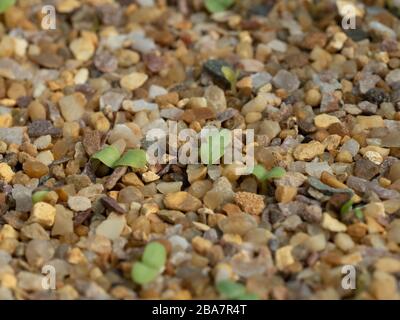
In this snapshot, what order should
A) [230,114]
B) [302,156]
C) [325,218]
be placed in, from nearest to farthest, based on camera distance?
1. [325,218]
2. [302,156]
3. [230,114]

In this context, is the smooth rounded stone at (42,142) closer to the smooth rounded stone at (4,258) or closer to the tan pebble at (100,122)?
the tan pebble at (100,122)

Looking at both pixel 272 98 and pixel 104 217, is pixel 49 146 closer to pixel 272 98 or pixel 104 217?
pixel 104 217

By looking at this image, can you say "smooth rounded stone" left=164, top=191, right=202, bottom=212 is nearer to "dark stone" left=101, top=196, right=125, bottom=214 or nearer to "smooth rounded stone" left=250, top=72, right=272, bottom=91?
"dark stone" left=101, top=196, right=125, bottom=214

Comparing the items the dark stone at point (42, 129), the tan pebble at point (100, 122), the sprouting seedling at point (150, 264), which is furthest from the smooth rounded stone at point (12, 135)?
the sprouting seedling at point (150, 264)

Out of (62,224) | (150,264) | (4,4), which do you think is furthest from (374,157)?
(4,4)

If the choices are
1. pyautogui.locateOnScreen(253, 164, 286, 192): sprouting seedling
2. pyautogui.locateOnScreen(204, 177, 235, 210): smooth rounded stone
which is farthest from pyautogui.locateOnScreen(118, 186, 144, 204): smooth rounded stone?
pyautogui.locateOnScreen(253, 164, 286, 192): sprouting seedling

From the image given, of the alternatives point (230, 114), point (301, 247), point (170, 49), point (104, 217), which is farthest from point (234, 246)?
point (170, 49)
